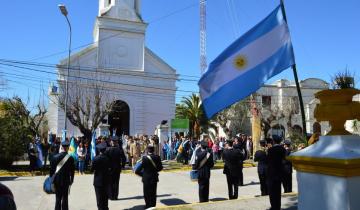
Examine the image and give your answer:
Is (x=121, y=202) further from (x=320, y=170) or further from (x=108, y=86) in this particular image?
(x=108, y=86)

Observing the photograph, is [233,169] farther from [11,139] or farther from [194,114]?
[194,114]

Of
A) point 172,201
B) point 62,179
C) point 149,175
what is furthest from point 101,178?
point 172,201

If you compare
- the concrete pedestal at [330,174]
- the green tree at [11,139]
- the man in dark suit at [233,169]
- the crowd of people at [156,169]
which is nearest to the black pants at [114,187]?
the crowd of people at [156,169]

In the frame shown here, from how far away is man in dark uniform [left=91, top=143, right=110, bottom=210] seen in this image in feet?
30.6

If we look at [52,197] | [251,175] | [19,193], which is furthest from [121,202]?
[251,175]

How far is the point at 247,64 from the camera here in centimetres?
652

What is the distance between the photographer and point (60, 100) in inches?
1126

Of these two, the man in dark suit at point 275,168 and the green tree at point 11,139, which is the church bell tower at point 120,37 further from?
the man in dark suit at point 275,168

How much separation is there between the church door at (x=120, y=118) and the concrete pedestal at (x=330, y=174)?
30.5 m

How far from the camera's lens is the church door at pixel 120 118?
34562 millimetres

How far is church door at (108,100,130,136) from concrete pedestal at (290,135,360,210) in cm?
3055

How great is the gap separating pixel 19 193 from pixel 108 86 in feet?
68.3

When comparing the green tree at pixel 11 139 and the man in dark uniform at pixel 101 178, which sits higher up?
the green tree at pixel 11 139

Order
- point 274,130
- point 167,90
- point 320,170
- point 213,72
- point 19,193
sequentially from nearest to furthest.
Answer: point 320,170 → point 213,72 → point 19,193 → point 167,90 → point 274,130
